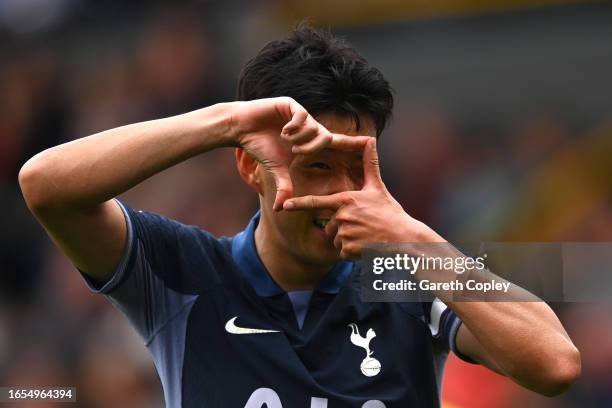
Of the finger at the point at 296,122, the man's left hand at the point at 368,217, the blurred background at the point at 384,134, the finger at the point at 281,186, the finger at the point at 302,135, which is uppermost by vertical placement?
the finger at the point at 296,122

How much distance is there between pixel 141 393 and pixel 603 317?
2138mm

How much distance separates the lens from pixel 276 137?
6.66ft

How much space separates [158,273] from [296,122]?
0.51 meters

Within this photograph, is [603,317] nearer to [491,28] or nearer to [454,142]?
[454,142]

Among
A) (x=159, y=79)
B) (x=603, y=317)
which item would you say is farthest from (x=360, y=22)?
(x=603, y=317)

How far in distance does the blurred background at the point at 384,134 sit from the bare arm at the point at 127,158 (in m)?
2.23

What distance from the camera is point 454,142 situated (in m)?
5.16

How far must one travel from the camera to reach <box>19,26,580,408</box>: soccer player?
6.47ft

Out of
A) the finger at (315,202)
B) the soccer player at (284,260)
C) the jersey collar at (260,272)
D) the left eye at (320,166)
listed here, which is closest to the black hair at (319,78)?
the soccer player at (284,260)

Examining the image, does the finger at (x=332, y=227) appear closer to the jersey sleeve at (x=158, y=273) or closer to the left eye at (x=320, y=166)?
the left eye at (x=320, y=166)

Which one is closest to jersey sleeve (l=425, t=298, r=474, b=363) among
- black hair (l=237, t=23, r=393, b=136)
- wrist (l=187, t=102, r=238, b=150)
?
black hair (l=237, t=23, r=393, b=136)

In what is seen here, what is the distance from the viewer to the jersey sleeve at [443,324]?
212cm

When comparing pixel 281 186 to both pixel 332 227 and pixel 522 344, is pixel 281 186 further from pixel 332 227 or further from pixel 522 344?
pixel 522 344

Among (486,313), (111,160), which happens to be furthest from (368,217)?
(111,160)
